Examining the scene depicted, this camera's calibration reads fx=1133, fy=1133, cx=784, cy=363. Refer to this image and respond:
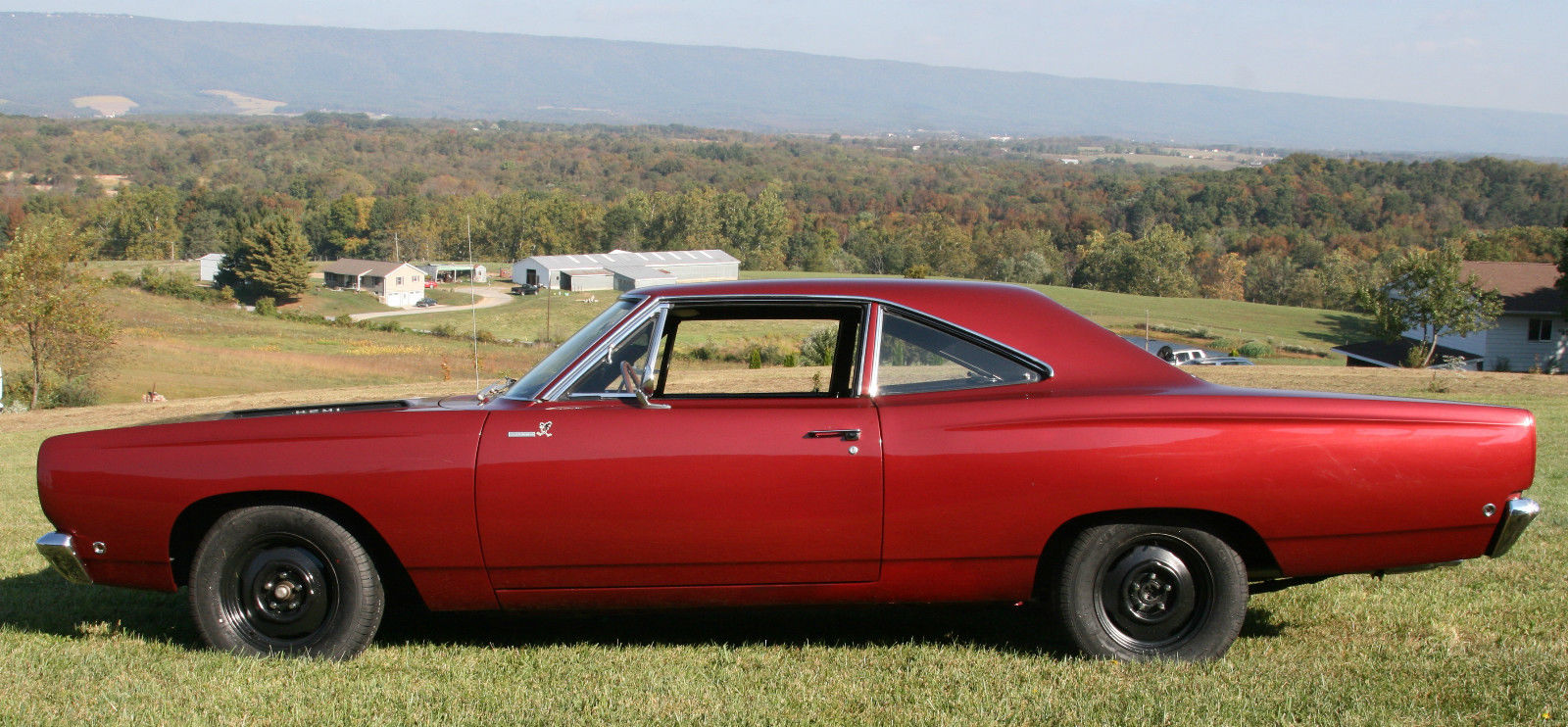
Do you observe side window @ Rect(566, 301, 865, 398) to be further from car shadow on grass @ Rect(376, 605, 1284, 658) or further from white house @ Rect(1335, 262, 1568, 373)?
white house @ Rect(1335, 262, 1568, 373)

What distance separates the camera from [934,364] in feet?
14.8

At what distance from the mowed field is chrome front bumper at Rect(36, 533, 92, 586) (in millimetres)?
348

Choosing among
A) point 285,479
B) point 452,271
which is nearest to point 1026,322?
point 285,479

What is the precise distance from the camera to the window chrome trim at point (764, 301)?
446 cm

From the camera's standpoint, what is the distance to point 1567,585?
5.53 m

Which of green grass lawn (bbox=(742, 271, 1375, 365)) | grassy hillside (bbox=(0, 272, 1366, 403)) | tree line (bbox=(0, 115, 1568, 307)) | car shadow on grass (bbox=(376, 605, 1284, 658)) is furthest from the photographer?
tree line (bbox=(0, 115, 1568, 307))

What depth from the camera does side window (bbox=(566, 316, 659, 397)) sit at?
448cm

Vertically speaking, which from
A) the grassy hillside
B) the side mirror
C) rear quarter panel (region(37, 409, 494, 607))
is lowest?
the grassy hillside

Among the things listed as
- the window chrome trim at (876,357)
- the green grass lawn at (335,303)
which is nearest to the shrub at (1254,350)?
the window chrome trim at (876,357)

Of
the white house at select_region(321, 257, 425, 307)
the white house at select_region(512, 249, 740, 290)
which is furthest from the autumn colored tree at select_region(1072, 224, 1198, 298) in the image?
the white house at select_region(321, 257, 425, 307)

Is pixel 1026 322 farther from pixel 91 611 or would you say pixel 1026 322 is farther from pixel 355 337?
pixel 355 337

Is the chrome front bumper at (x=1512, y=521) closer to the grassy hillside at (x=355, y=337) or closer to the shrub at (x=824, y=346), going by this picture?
the shrub at (x=824, y=346)

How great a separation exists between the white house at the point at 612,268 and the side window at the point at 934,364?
6666cm

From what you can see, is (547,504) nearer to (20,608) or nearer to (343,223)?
(20,608)
